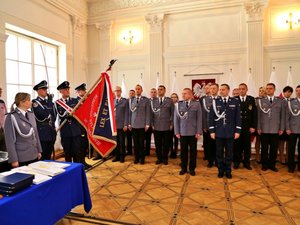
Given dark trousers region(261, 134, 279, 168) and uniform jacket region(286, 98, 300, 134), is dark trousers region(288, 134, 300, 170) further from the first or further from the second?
dark trousers region(261, 134, 279, 168)

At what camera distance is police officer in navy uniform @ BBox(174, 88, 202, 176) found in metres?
3.89

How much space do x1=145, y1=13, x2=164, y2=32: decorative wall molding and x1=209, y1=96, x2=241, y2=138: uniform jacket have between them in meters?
3.26

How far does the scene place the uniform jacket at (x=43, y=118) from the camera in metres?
3.39

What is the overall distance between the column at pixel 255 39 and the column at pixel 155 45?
82.8 inches

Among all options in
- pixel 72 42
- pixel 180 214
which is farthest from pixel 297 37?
pixel 72 42

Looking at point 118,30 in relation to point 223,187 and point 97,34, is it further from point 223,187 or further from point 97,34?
point 223,187

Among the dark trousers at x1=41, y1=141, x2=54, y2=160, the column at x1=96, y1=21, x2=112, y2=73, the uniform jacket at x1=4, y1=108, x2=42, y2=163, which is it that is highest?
the column at x1=96, y1=21, x2=112, y2=73

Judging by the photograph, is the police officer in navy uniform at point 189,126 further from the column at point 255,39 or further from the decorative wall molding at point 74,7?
the decorative wall molding at point 74,7

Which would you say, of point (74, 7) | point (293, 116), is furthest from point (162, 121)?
point (74, 7)

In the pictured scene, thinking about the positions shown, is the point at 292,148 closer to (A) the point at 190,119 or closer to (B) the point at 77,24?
(A) the point at 190,119

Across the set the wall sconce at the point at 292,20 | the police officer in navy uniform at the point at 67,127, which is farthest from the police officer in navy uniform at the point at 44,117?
the wall sconce at the point at 292,20

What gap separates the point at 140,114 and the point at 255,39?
3222mm

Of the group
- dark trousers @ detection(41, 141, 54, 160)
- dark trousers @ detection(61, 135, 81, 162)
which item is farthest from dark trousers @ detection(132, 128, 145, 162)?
dark trousers @ detection(41, 141, 54, 160)

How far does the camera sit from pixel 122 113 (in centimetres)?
482
